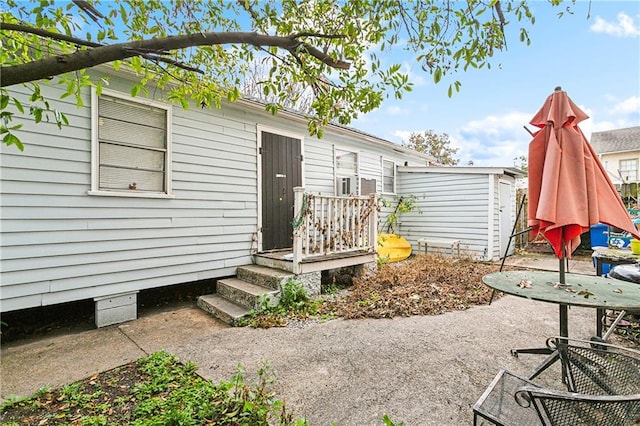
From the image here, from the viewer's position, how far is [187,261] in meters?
4.57

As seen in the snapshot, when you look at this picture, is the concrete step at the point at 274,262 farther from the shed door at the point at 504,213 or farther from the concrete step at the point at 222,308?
the shed door at the point at 504,213

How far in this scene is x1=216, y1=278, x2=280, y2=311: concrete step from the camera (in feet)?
13.2

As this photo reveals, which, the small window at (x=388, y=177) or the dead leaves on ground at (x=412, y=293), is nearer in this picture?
the dead leaves on ground at (x=412, y=293)

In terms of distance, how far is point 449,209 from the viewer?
836cm

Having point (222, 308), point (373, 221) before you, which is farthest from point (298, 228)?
point (373, 221)

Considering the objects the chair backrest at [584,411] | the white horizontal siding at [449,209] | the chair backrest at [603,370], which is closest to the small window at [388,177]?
the white horizontal siding at [449,209]

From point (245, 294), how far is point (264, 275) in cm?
44

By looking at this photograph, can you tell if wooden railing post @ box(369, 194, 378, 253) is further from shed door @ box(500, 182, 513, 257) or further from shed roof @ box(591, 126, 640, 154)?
shed roof @ box(591, 126, 640, 154)

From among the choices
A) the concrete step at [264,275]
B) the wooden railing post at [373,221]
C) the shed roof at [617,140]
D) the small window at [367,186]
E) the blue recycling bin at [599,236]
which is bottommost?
the concrete step at [264,275]

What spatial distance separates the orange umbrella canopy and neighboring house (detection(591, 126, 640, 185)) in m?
19.7

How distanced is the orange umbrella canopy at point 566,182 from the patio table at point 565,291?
275 millimetres

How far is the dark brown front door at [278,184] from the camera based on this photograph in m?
5.57

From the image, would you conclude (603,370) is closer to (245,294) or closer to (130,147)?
(245,294)

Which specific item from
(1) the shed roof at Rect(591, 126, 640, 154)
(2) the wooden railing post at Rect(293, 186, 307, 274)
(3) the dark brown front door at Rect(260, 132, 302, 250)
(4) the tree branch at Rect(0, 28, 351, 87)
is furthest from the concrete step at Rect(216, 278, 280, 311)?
(1) the shed roof at Rect(591, 126, 640, 154)
